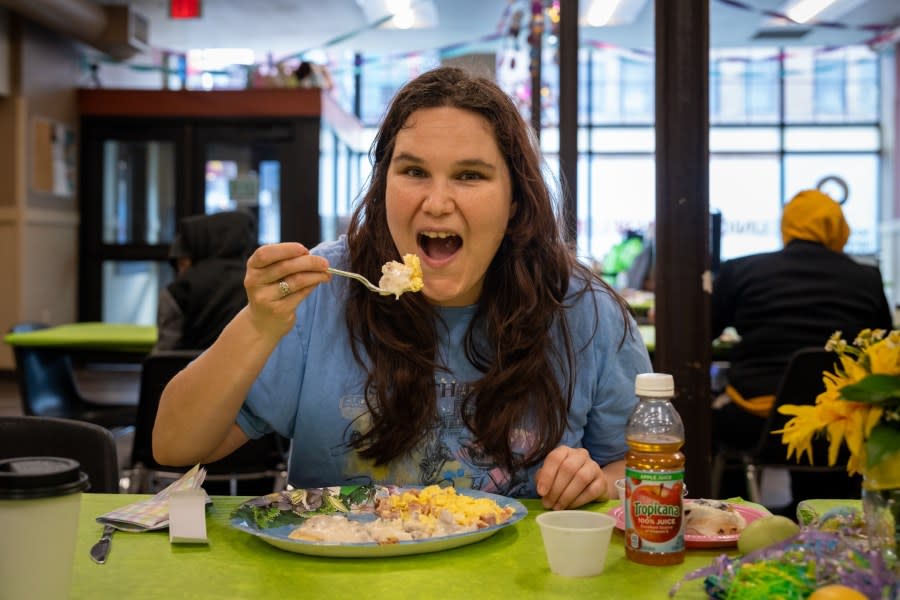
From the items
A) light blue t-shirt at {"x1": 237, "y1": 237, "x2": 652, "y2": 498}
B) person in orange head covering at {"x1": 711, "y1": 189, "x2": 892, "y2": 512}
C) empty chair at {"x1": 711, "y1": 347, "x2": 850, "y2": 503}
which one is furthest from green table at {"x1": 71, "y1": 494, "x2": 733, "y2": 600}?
person in orange head covering at {"x1": 711, "y1": 189, "x2": 892, "y2": 512}

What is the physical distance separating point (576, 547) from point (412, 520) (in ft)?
0.85

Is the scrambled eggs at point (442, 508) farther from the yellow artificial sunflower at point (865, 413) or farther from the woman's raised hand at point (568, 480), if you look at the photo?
the yellow artificial sunflower at point (865, 413)

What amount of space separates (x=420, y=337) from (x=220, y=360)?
0.38m

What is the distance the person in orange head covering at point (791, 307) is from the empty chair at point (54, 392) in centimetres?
257

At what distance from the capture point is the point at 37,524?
89 centimetres

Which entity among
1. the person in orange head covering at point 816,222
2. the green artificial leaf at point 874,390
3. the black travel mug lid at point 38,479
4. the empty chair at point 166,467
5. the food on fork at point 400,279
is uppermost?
the person in orange head covering at point 816,222

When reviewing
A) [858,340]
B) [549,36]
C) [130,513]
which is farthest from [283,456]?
[549,36]

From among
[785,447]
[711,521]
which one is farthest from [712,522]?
[785,447]

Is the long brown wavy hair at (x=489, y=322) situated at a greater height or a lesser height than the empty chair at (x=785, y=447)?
greater

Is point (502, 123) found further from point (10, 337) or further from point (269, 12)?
point (269, 12)

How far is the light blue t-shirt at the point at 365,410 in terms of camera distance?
164cm

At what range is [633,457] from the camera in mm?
1175

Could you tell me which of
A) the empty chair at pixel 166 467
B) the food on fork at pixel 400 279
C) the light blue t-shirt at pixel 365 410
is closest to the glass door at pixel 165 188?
the empty chair at pixel 166 467

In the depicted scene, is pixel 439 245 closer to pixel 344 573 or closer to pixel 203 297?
pixel 344 573
